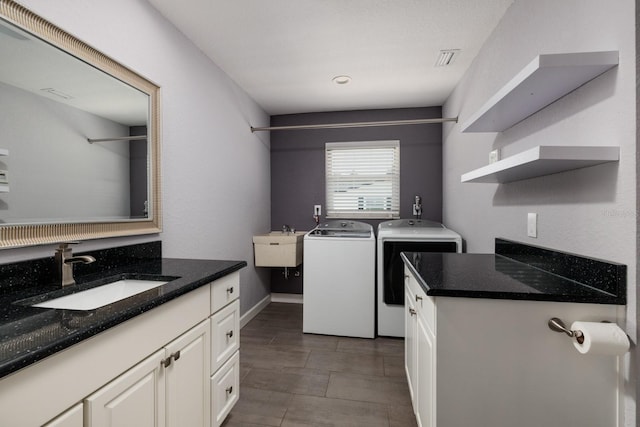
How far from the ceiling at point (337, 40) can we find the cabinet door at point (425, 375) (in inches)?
71.8

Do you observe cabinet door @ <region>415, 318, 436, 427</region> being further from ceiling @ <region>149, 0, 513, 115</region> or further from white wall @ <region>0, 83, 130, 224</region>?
ceiling @ <region>149, 0, 513, 115</region>

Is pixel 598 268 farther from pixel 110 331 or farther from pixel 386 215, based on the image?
pixel 386 215

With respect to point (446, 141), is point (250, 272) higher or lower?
lower

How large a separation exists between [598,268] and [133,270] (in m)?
1.93

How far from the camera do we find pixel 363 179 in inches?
145

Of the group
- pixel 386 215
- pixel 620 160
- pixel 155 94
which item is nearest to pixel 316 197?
pixel 386 215

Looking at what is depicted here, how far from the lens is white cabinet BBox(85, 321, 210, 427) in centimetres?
87

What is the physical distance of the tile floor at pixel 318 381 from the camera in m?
1.67

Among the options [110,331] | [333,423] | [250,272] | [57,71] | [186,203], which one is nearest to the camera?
[110,331]

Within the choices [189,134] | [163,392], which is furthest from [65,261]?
[189,134]

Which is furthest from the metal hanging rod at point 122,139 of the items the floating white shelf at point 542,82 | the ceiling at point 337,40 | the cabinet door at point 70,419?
the floating white shelf at point 542,82

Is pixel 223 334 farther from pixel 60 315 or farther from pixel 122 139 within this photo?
pixel 122 139

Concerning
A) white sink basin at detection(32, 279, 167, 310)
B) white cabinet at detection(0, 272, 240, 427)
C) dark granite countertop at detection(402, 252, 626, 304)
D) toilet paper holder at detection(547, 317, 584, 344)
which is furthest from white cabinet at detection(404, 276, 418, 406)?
white sink basin at detection(32, 279, 167, 310)

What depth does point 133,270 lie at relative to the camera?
1462mm
